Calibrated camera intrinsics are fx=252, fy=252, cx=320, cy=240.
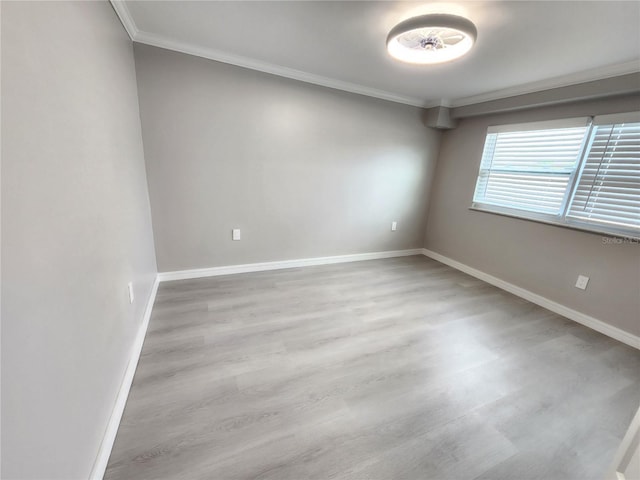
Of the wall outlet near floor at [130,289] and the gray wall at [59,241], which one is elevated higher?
the gray wall at [59,241]

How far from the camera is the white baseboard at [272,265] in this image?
2.65m

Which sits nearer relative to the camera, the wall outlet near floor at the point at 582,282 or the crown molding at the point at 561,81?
the crown molding at the point at 561,81

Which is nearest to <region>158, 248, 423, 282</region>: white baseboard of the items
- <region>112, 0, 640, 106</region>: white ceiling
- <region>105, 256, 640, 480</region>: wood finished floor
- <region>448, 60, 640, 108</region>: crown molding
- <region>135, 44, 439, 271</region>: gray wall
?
<region>135, 44, 439, 271</region>: gray wall

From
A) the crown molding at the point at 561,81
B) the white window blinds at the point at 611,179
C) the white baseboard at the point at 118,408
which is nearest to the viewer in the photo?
the white baseboard at the point at 118,408

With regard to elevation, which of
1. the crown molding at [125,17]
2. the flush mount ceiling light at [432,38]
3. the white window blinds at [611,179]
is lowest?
the white window blinds at [611,179]

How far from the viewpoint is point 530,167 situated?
2674mm

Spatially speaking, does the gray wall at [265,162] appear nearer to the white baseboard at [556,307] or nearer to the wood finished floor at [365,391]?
the wood finished floor at [365,391]

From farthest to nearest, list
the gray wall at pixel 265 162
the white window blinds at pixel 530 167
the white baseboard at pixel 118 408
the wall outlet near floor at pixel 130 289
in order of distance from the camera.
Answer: the white window blinds at pixel 530 167, the gray wall at pixel 265 162, the wall outlet near floor at pixel 130 289, the white baseboard at pixel 118 408

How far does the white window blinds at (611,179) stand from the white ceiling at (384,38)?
0.50 meters

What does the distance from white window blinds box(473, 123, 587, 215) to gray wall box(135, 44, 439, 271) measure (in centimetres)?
78

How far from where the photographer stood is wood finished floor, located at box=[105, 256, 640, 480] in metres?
1.13

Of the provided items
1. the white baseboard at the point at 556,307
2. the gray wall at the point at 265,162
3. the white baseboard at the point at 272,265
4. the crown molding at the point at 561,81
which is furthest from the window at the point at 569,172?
the white baseboard at the point at 272,265

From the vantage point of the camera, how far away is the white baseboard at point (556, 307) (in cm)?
210

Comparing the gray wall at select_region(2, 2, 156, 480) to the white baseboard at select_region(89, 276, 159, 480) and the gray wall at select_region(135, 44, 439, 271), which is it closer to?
the white baseboard at select_region(89, 276, 159, 480)
